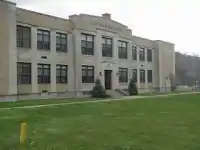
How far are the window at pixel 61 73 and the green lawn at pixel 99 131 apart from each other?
1605 centimetres

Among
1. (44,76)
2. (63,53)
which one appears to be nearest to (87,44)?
(63,53)

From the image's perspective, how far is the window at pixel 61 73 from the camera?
1508 inches

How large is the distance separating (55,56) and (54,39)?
1732 millimetres

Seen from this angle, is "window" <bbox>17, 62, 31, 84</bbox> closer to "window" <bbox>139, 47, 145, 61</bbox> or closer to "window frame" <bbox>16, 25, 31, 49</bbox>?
"window frame" <bbox>16, 25, 31, 49</bbox>

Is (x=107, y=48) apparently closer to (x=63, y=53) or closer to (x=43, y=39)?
(x=63, y=53)

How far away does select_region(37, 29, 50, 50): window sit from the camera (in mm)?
36156

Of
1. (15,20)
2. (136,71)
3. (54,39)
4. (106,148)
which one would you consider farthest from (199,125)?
(136,71)

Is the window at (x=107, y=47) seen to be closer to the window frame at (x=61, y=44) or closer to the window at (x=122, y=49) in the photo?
the window at (x=122, y=49)

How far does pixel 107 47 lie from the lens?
44594 mm

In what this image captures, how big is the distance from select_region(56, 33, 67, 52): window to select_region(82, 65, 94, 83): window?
3219 mm

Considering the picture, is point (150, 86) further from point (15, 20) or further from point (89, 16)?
point (15, 20)

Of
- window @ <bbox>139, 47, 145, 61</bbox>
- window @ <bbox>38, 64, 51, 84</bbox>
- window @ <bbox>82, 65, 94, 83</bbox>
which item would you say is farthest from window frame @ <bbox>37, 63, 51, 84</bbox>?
window @ <bbox>139, 47, 145, 61</bbox>

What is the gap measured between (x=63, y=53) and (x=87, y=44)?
3.59 meters

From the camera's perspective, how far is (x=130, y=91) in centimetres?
4412
